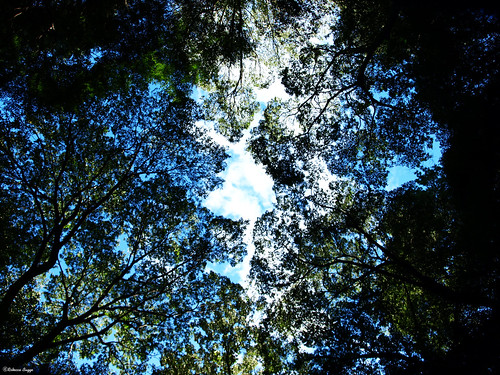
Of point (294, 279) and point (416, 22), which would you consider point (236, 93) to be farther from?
point (294, 279)

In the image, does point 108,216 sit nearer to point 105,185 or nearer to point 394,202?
point 105,185

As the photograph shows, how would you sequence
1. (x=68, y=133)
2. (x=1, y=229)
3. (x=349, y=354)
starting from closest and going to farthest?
(x=349, y=354) < (x=1, y=229) < (x=68, y=133)

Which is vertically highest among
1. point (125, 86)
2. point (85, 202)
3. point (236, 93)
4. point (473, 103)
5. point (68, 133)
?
point (236, 93)

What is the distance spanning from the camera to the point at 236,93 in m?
15.5

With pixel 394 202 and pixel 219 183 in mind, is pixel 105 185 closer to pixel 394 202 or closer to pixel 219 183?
pixel 219 183

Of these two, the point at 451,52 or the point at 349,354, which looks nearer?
the point at 451,52

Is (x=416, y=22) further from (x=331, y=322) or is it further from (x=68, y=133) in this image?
(x=68, y=133)

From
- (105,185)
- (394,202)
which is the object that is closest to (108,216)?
(105,185)


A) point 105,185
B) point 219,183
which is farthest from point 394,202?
point 105,185

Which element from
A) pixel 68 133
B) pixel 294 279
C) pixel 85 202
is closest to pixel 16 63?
pixel 68 133

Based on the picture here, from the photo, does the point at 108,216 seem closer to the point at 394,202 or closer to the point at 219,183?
the point at 219,183

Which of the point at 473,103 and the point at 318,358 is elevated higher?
the point at 473,103

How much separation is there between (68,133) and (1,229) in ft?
16.4

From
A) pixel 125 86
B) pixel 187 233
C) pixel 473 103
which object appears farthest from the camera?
pixel 187 233
